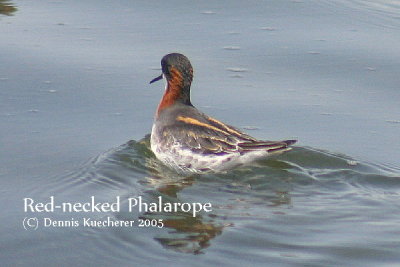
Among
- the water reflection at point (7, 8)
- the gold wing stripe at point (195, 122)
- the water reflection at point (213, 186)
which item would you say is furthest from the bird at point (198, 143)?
the water reflection at point (7, 8)

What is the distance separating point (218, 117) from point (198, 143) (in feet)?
3.20

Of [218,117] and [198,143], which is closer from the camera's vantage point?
[198,143]

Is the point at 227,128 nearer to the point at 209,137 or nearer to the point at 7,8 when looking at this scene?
the point at 209,137

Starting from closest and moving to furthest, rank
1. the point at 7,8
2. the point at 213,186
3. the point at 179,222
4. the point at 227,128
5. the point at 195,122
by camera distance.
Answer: the point at 179,222 → the point at 213,186 → the point at 227,128 → the point at 195,122 → the point at 7,8

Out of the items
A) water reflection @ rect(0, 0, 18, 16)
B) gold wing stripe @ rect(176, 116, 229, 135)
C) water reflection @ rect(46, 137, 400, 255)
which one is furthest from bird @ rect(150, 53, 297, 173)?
water reflection @ rect(0, 0, 18, 16)

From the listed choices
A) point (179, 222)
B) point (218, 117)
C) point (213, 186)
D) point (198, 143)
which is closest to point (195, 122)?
point (198, 143)

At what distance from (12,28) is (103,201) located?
544cm

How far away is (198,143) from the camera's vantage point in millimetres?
11125

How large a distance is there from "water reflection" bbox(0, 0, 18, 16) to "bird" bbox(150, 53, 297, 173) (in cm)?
423

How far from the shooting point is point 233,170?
1109 cm

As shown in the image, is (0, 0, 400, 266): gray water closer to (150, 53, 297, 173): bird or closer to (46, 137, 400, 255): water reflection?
(46, 137, 400, 255): water reflection

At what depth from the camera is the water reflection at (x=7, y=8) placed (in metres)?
14.9

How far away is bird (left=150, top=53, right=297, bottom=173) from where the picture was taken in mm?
10852

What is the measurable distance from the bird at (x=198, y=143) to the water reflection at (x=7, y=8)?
4.23 m
